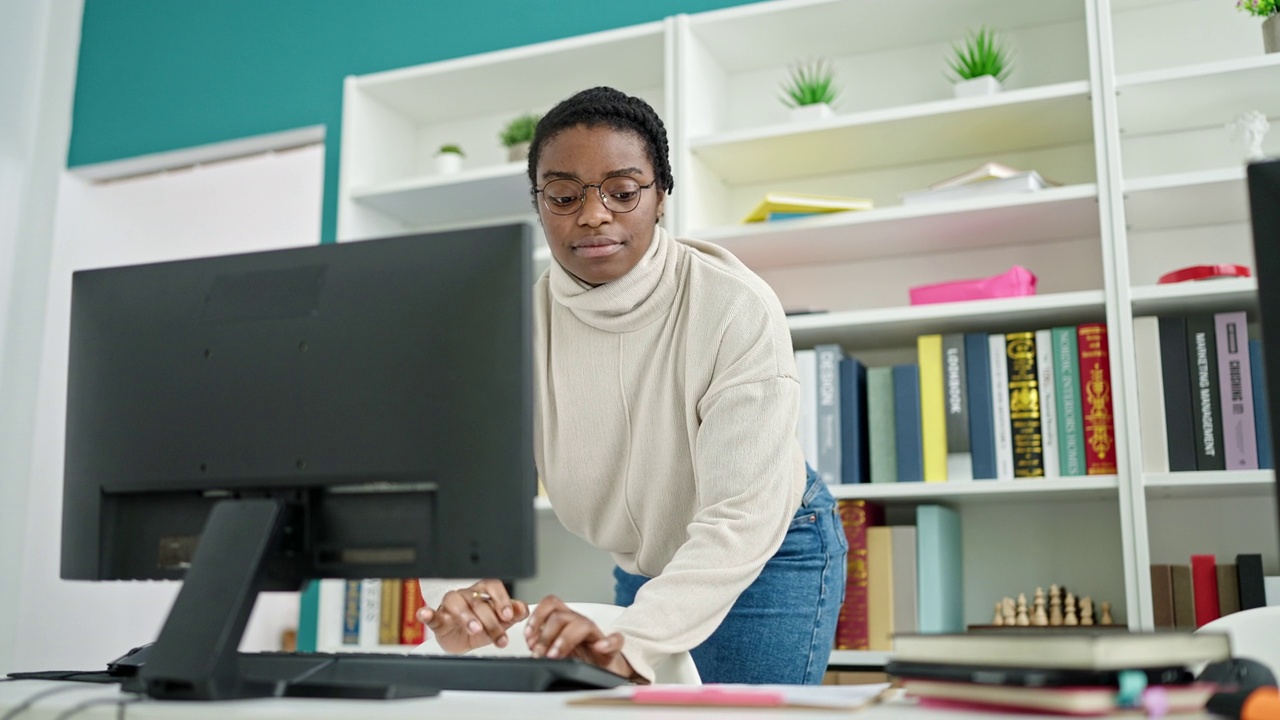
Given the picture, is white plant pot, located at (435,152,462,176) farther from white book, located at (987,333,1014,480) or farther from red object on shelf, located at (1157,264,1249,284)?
red object on shelf, located at (1157,264,1249,284)

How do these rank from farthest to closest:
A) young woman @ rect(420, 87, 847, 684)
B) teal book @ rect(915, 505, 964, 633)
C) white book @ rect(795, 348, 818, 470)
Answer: white book @ rect(795, 348, 818, 470), teal book @ rect(915, 505, 964, 633), young woman @ rect(420, 87, 847, 684)

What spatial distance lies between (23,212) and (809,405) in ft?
8.38

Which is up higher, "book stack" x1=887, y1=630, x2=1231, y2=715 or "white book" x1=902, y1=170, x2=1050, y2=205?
"white book" x1=902, y1=170, x2=1050, y2=205

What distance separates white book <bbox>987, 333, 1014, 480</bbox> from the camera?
7.36 feet

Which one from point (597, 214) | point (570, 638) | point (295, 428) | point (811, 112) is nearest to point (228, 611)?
point (295, 428)

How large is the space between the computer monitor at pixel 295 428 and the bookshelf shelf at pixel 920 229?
1.52m

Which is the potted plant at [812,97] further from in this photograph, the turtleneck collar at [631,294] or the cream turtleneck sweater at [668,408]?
the turtleneck collar at [631,294]

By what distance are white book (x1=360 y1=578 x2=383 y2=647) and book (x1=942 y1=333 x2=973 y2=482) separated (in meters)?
1.39

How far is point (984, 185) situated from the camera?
7.70 ft

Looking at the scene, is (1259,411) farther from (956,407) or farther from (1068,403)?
(956,407)

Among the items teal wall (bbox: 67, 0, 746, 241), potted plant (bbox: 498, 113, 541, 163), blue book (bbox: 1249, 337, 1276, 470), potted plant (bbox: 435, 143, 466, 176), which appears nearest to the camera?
blue book (bbox: 1249, 337, 1276, 470)

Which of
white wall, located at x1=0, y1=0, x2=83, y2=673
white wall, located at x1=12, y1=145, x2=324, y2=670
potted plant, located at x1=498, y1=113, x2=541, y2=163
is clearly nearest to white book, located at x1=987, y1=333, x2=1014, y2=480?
potted plant, located at x1=498, y1=113, x2=541, y2=163

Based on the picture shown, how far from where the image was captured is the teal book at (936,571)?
7.47 feet

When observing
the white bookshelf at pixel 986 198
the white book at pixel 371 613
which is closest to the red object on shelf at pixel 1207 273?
the white bookshelf at pixel 986 198
